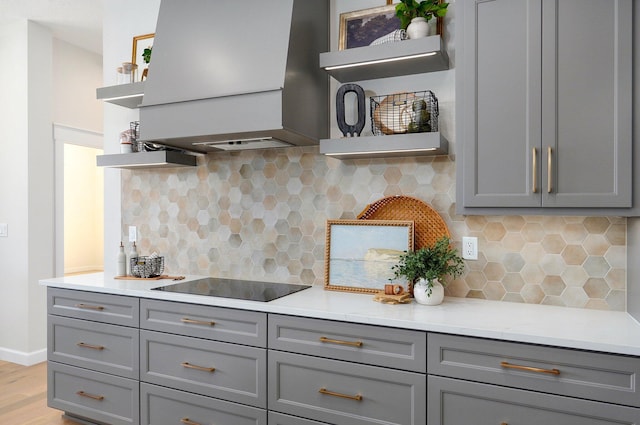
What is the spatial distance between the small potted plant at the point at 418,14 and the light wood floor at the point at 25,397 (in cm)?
300

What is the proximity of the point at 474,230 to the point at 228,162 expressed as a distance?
62.6 inches

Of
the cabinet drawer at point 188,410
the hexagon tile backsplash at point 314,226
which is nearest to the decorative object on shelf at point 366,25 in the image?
the hexagon tile backsplash at point 314,226

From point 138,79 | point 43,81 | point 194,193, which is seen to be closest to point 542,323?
point 194,193

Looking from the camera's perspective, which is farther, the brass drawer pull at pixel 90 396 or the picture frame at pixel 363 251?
the brass drawer pull at pixel 90 396

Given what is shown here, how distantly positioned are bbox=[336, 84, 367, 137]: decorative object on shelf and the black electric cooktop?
2.98 ft

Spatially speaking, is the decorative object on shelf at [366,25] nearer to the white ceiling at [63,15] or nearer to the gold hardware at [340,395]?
the gold hardware at [340,395]

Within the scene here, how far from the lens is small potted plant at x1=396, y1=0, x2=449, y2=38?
2.22 m

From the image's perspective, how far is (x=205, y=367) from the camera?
2297 mm

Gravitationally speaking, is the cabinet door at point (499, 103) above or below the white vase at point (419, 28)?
below

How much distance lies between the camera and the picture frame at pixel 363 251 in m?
2.41

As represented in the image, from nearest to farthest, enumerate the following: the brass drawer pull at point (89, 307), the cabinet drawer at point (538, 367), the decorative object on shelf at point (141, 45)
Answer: the cabinet drawer at point (538, 367)
the brass drawer pull at point (89, 307)
the decorative object on shelf at point (141, 45)

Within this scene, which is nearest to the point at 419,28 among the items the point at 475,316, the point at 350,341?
the point at 475,316

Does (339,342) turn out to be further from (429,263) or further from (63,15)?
(63,15)

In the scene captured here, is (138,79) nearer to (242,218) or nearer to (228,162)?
(228,162)
